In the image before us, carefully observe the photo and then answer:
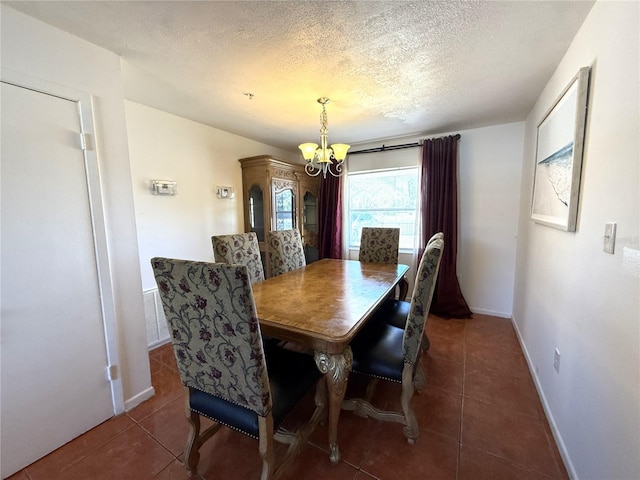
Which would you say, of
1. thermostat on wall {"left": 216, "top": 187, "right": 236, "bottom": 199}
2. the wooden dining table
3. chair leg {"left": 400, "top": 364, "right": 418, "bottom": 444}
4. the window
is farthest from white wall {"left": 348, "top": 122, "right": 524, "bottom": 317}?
thermostat on wall {"left": 216, "top": 187, "right": 236, "bottom": 199}

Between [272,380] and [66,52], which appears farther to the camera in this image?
[66,52]

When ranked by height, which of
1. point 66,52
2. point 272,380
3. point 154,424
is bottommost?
point 154,424

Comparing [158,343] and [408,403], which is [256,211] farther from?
[408,403]

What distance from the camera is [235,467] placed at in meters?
1.29

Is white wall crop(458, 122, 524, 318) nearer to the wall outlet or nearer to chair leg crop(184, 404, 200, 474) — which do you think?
the wall outlet

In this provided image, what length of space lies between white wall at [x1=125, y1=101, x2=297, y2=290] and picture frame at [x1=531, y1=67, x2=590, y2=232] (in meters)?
2.99

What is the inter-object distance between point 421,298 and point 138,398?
1.94 m

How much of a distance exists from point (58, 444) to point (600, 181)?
2971mm

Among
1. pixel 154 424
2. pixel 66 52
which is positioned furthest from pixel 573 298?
pixel 66 52

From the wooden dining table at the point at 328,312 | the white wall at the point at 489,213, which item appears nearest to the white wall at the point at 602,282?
the wooden dining table at the point at 328,312

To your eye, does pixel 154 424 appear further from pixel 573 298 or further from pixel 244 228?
pixel 573 298

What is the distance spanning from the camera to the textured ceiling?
48.1 inches

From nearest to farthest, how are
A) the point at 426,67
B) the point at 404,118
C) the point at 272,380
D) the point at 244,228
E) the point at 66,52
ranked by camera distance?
the point at 272,380
the point at 66,52
the point at 426,67
the point at 404,118
the point at 244,228

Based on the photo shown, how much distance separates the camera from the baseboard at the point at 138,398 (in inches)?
66.4
